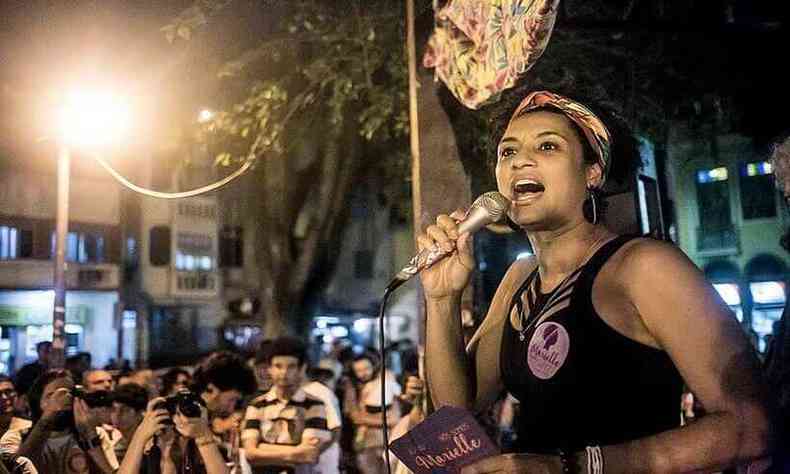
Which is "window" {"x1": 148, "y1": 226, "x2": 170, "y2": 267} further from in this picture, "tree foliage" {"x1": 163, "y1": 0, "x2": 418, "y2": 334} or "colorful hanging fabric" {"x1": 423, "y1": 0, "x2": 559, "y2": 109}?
"colorful hanging fabric" {"x1": 423, "y1": 0, "x2": 559, "y2": 109}

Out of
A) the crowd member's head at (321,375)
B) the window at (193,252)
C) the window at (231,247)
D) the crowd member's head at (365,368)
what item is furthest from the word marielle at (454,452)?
the window at (231,247)

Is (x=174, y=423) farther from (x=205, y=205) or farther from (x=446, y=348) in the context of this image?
(x=205, y=205)

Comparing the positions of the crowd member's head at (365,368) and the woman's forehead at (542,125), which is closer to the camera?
the woman's forehead at (542,125)

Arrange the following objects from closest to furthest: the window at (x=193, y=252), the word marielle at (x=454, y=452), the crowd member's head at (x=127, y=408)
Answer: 1. the word marielle at (x=454, y=452)
2. the crowd member's head at (x=127, y=408)
3. the window at (x=193, y=252)

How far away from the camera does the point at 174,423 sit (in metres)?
4.00

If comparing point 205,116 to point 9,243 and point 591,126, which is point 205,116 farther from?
point 9,243

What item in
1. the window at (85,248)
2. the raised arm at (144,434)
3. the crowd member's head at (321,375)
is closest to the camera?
the raised arm at (144,434)

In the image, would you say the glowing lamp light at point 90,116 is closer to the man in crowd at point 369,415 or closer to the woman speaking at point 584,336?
the man in crowd at point 369,415

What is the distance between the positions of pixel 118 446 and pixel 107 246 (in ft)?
63.8

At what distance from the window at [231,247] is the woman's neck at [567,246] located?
1119 inches

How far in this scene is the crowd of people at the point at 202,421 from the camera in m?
4.07

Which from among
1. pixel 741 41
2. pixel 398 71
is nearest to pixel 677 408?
pixel 741 41

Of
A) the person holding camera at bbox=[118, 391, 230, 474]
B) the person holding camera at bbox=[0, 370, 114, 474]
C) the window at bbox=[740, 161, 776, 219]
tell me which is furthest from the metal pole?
the window at bbox=[740, 161, 776, 219]

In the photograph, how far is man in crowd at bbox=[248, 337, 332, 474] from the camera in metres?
5.98
